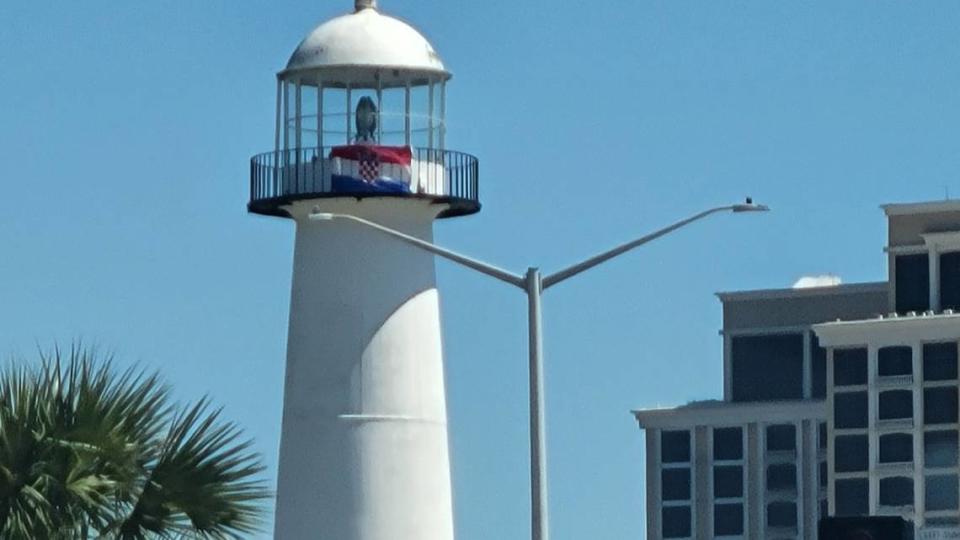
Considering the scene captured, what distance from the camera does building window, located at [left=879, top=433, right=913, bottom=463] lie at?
429ft

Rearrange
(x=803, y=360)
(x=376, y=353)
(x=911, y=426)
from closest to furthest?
(x=376, y=353) < (x=911, y=426) < (x=803, y=360)

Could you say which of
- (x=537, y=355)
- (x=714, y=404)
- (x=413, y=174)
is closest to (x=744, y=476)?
(x=714, y=404)

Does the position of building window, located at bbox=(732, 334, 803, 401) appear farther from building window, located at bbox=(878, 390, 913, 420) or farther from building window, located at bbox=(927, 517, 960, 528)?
building window, located at bbox=(927, 517, 960, 528)

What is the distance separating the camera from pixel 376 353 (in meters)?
47.5

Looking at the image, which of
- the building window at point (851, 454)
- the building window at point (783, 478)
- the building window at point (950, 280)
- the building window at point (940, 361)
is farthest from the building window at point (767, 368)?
the building window at point (940, 361)

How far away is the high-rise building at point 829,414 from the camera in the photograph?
130250 millimetres

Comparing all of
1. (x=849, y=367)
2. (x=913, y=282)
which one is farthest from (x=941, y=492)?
(x=913, y=282)

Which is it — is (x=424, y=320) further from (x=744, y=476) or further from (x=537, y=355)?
(x=744, y=476)

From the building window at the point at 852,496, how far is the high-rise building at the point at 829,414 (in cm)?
6

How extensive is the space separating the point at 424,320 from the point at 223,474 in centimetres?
1263

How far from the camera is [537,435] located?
1416 inches

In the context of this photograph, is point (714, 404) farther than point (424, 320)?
Yes

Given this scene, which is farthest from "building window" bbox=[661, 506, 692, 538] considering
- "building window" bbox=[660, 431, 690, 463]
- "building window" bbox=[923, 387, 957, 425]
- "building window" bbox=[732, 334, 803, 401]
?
"building window" bbox=[923, 387, 957, 425]

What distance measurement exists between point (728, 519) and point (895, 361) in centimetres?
2433
